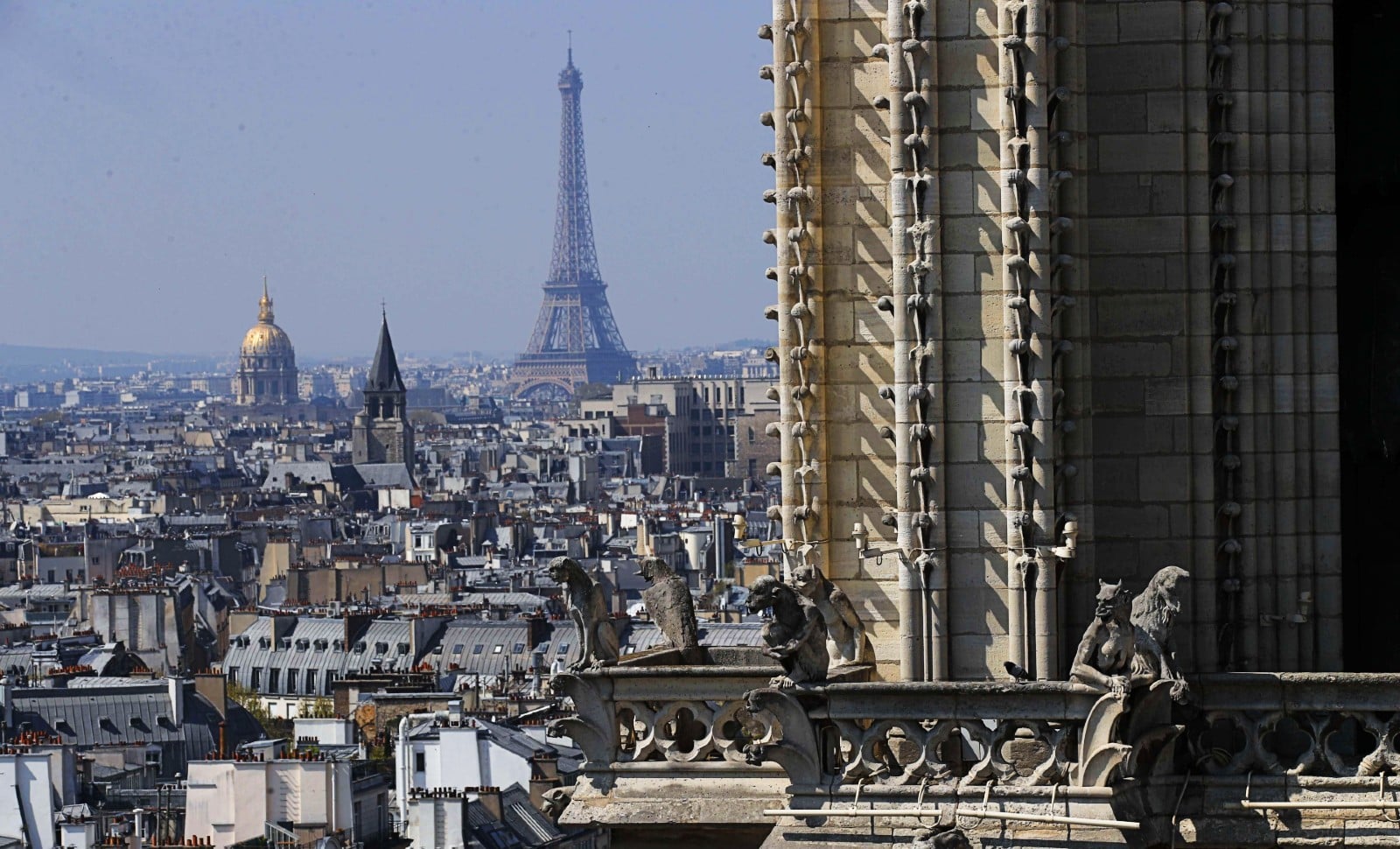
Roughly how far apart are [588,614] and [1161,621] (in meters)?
2.53

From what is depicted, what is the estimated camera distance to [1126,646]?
12.0 metres

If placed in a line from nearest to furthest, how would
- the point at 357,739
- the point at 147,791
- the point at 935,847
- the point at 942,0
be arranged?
the point at 935,847
the point at 942,0
the point at 147,791
the point at 357,739

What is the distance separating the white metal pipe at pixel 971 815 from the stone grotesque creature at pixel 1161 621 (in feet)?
1.52

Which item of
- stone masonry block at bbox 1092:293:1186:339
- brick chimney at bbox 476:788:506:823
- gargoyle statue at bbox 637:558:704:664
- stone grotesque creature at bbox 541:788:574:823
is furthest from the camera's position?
brick chimney at bbox 476:788:506:823

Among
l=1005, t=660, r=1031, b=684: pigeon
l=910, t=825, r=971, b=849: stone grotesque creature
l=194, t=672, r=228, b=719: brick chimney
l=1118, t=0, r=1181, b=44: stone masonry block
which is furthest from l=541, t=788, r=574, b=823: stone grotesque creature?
l=194, t=672, r=228, b=719: brick chimney

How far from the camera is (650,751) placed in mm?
13438

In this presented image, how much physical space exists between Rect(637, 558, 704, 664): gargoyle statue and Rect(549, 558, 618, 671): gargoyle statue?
420 millimetres

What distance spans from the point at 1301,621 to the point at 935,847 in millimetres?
2333

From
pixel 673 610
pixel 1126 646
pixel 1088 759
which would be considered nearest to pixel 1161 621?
pixel 1126 646

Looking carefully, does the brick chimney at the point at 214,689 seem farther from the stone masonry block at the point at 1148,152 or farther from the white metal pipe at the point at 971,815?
the white metal pipe at the point at 971,815

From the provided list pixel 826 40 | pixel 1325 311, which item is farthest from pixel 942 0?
pixel 1325 311

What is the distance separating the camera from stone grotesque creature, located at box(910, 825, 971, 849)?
11.8 metres

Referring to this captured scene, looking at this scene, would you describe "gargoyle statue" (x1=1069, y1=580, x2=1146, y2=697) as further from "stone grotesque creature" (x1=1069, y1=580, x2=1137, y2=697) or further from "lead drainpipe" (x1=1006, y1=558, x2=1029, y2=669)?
"lead drainpipe" (x1=1006, y1=558, x2=1029, y2=669)

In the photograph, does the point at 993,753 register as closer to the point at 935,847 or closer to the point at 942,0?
the point at 935,847
